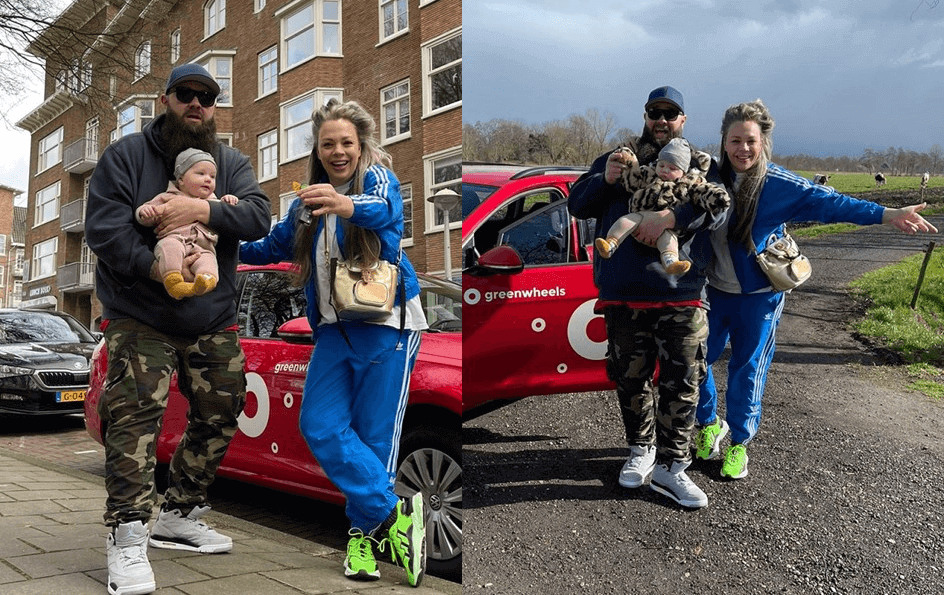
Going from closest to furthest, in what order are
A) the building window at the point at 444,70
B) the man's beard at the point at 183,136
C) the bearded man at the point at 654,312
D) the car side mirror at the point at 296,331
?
1. the bearded man at the point at 654,312
2. the building window at the point at 444,70
3. the man's beard at the point at 183,136
4. the car side mirror at the point at 296,331

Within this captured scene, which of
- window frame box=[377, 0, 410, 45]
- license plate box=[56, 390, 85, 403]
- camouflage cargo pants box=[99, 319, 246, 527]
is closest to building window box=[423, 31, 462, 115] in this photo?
window frame box=[377, 0, 410, 45]

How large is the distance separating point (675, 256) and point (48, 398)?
192 centimetres

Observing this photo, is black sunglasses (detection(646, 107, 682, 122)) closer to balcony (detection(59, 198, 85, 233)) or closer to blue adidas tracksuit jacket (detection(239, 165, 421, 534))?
blue adidas tracksuit jacket (detection(239, 165, 421, 534))

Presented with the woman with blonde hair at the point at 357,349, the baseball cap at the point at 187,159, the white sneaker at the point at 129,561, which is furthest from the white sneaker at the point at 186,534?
the baseball cap at the point at 187,159

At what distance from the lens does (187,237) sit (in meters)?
1.84

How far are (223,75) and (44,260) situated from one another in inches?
32.8

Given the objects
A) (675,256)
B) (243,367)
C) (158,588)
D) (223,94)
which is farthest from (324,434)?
(675,256)

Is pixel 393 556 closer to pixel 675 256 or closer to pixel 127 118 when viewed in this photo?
pixel 675 256

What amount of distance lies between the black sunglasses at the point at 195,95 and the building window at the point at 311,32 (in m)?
0.21

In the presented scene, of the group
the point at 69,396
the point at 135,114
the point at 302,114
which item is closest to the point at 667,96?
the point at 302,114

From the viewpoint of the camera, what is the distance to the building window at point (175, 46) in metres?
2.03

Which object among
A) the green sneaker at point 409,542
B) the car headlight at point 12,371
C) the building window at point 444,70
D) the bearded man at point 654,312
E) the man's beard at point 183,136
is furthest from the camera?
the car headlight at point 12,371

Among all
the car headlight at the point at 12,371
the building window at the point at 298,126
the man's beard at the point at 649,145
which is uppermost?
the building window at the point at 298,126

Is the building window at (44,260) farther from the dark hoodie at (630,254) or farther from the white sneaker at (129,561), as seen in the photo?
the dark hoodie at (630,254)
